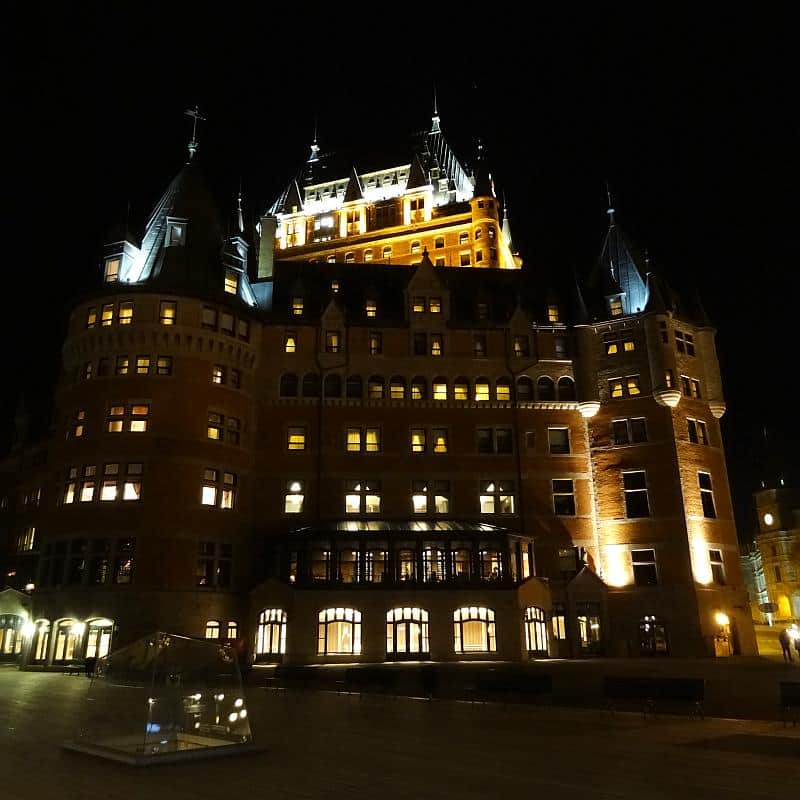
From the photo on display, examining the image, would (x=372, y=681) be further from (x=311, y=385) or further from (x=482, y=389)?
(x=482, y=389)

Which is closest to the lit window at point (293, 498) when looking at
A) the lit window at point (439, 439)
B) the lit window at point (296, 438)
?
the lit window at point (296, 438)

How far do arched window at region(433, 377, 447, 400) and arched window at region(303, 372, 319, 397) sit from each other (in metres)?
8.40

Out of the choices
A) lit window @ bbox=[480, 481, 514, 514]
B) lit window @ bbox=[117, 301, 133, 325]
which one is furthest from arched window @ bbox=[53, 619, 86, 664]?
lit window @ bbox=[480, 481, 514, 514]

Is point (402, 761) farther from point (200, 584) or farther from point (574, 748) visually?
point (200, 584)

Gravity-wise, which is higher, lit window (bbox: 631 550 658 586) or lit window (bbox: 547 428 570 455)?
lit window (bbox: 547 428 570 455)

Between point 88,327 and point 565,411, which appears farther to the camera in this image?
point 565,411

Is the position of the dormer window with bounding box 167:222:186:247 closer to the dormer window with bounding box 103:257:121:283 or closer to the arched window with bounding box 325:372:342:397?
the dormer window with bounding box 103:257:121:283

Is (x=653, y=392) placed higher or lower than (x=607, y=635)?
higher

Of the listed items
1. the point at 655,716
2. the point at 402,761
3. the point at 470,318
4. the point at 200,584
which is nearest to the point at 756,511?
the point at 470,318

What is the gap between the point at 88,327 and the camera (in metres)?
46.2

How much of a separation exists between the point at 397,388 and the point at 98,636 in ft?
80.4

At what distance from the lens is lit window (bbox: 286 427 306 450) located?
1884 inches

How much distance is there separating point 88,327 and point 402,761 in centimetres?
4101

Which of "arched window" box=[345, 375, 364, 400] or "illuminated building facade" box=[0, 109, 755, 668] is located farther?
"arched window" box=[345, 375, 364, 400]
